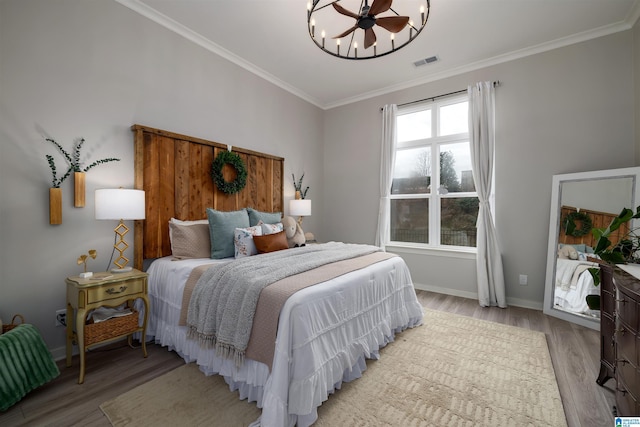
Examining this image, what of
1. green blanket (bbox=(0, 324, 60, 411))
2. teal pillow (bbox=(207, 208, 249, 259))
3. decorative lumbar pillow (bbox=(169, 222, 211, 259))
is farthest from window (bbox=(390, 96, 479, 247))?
green blanket (bbox=(0, 324, 60, 411))

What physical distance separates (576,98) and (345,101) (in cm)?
316

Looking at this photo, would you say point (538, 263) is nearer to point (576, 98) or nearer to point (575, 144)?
point (575, 144)

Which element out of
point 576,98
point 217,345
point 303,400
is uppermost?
point 576,98

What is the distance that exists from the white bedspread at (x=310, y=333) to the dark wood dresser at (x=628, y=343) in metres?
1.38

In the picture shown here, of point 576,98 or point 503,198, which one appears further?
point 503,198

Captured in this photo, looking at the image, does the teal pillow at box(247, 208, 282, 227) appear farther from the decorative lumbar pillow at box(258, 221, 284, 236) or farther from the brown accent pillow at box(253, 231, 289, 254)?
the brown accent pillow at box(253, 231, 289, 254)

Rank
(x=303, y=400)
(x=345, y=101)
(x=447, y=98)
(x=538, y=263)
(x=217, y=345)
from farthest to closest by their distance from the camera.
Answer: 1. (x=345, y=101)
2. (x=447, y=98)
3. (x=538, y=263)
4. (x=217, y=345)
5. (x=303, y=400)

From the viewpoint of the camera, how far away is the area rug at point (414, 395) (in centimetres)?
167

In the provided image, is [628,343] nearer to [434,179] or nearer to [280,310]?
[280,310]

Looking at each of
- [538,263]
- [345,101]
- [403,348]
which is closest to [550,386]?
[403,348]

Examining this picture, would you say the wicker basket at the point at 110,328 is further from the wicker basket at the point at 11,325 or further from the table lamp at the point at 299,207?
the table lamp at the point at 299,207

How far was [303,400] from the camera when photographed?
1555mm

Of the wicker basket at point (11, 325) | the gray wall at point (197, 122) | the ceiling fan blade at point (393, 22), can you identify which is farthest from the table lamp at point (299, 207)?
the wicker basket at point (11, 325)

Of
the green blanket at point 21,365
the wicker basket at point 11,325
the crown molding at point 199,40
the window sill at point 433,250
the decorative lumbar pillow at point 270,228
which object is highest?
the crown molding at point 199,40
